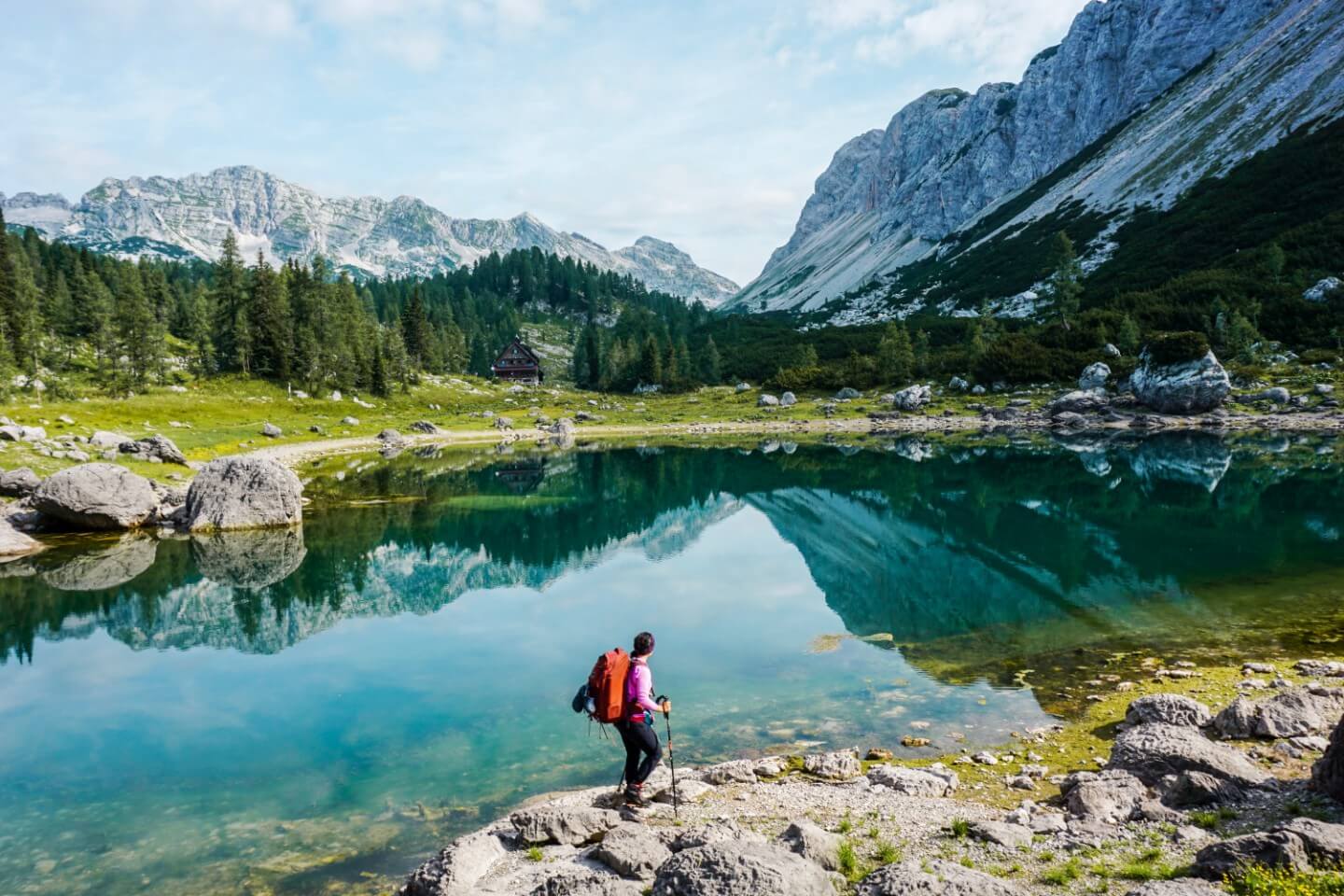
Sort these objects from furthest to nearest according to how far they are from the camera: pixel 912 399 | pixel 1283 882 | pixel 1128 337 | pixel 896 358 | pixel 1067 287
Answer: pixel 896 358, pixel 1067 287, pixel 912 399, pixel 1128 337, pixel 1283 882

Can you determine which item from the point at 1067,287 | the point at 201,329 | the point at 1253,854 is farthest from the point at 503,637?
the point at 1067,287

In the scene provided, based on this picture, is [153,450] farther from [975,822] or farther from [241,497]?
[975,822]

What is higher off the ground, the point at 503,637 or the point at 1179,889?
the point at 1179,889

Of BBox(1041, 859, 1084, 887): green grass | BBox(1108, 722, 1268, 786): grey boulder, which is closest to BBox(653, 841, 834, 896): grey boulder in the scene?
BBox(1041, 859, 1084, 887): green grass

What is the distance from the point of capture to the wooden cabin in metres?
164

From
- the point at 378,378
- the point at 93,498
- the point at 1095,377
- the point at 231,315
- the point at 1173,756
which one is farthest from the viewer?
the point at 378,378

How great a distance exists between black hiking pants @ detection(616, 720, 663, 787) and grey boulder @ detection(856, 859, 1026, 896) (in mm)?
4378

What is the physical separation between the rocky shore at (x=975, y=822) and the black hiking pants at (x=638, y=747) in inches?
23.9

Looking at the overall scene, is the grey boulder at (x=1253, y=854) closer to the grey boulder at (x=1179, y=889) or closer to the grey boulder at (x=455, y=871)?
the grey boulder at (x=1179, y=889)

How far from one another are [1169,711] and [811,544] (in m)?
25.5

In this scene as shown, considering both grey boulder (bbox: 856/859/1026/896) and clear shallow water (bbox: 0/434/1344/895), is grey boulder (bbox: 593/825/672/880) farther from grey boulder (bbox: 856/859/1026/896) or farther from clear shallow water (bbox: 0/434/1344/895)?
clear shallow water (bbox: 0/434/1344/895)

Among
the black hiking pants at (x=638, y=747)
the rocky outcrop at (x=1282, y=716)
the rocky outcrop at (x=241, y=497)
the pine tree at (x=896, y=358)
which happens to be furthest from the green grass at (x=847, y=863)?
the pine tree at (x=896, y=358)

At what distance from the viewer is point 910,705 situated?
Result: 1836 cm

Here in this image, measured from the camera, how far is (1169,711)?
15117mm
